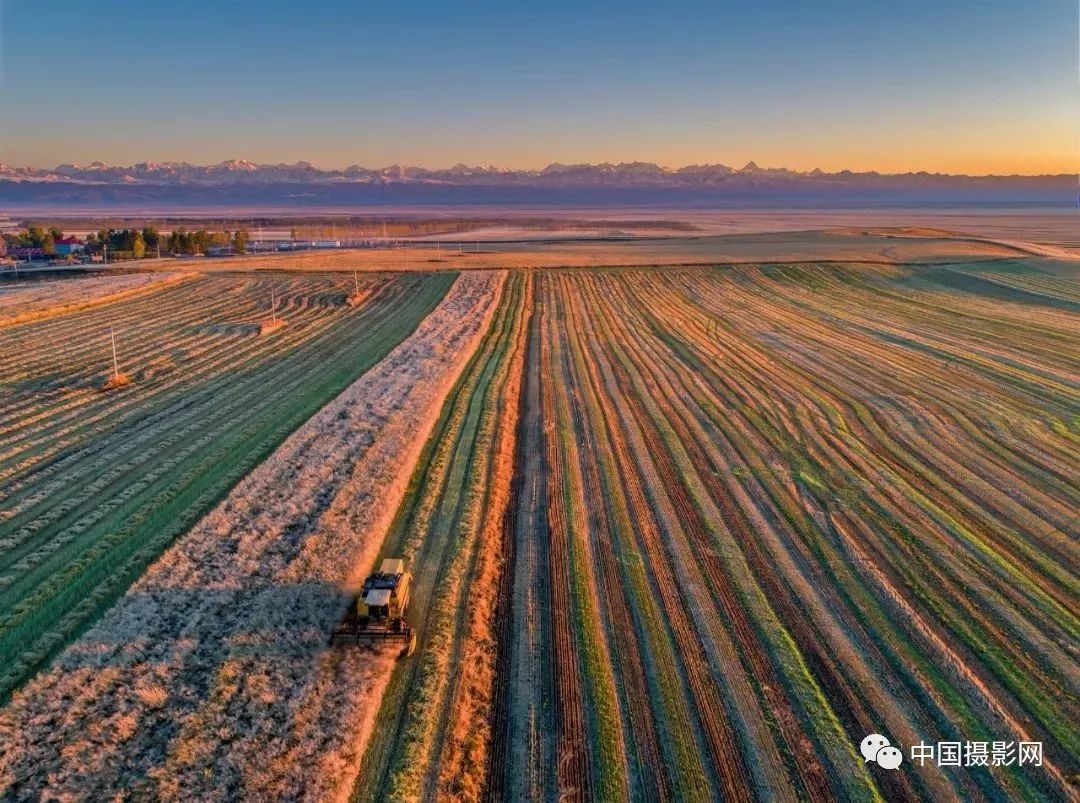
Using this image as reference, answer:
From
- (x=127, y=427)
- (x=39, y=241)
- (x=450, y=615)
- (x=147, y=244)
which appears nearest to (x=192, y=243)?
(x=147, y=244)

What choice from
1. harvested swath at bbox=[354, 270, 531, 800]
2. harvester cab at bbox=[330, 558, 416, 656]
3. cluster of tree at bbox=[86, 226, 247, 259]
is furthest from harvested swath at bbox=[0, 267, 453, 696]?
cluster of tree at bbox=[86, 226, 247, 259]

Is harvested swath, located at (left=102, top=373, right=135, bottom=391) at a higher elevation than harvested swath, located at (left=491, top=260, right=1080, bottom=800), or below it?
higher

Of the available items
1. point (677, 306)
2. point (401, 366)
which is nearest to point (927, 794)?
point (401, 366)

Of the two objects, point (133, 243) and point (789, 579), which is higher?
point (133, 243)

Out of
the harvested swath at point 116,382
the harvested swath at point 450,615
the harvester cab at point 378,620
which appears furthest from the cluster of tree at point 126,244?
the harvester cab at point 378,620

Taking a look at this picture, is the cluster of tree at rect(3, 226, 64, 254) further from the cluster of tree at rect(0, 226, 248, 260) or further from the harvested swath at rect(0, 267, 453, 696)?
the harvested swath at rect(0, 267, 453, 696)

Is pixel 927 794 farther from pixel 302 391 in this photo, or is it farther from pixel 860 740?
Answer: pixel 302 391

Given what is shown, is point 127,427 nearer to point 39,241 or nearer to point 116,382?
point 116,382
